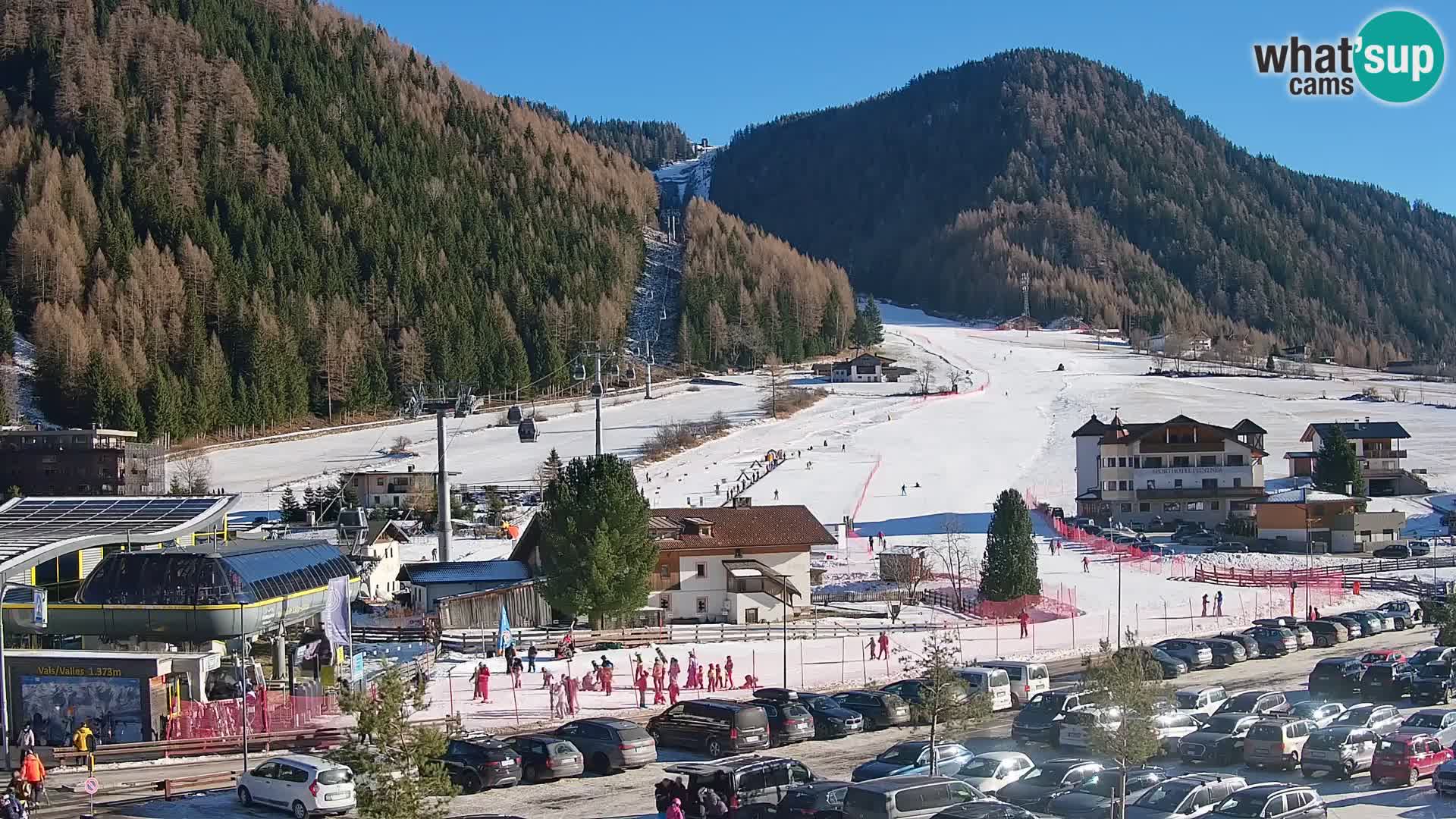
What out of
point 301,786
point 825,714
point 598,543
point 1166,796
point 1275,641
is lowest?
point 1275,641

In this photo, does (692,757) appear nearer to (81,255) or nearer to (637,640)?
(637,640)

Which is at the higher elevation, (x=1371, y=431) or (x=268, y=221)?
(x=268, y=221)

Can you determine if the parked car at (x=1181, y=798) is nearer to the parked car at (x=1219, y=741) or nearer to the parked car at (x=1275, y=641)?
the parked car at (x=1219, y=741)

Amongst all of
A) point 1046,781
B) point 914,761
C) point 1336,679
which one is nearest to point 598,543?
point 914,761

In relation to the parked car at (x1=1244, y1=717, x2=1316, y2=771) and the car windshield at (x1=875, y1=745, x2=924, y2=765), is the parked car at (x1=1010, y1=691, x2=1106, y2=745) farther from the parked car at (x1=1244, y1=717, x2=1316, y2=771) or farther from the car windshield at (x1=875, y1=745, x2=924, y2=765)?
the car windshield at (x1=875, y1=745, x2=924, y2=765)

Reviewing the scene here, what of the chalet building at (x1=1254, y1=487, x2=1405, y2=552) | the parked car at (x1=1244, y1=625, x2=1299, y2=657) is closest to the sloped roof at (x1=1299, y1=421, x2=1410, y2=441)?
the chalet building at (x1=1254, y1=487, x2=1405, y2=552)

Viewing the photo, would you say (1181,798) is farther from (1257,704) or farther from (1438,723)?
(1438,723)

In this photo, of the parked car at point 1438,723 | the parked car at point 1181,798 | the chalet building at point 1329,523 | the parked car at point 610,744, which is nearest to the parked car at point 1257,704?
the parked car at point 1438,723

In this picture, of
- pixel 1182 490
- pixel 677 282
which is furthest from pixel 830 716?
pixel 677 282
